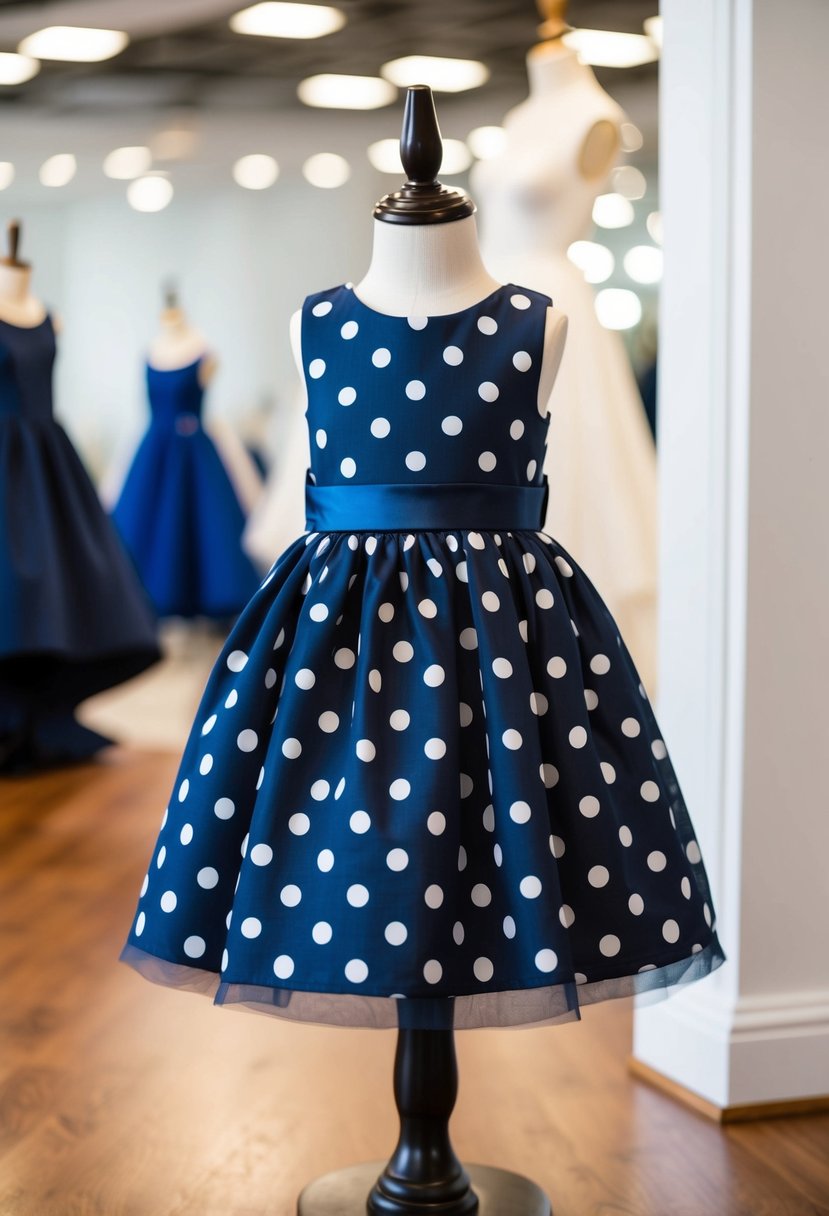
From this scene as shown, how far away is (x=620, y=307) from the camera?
644 cm

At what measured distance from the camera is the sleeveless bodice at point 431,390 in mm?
1452

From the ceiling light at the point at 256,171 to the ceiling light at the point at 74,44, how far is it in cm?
82

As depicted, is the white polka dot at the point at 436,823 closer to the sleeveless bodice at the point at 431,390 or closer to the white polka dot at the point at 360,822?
the white polka dot at the point at 360,822

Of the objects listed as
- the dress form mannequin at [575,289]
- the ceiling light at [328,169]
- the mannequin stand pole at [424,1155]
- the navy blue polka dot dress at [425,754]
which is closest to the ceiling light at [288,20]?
the ceiling light at [328,169]

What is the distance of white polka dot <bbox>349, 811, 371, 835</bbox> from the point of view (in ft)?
4.30

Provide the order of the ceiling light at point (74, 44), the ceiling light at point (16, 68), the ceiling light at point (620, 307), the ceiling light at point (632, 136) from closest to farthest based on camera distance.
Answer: the ceiling light at point (74, 44), the ceiling light at point (16, 68), the ceiling light at point (632, 136), the ceiling light at point (620, 307)

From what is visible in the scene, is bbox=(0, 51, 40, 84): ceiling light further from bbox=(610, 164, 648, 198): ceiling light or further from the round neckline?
the round neckline

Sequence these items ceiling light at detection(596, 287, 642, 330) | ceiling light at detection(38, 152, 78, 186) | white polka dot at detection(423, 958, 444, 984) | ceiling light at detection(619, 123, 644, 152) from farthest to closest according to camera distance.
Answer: ceiling light at detection(596, 287, 642, 330), ceiling light at detection(619, 123, 644, 152), ceiling light at detection(38, 152, 78, 186), white polka dot at detection(423, 958, 444, 984)

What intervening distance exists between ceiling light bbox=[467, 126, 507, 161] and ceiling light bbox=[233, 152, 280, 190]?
0.88 m

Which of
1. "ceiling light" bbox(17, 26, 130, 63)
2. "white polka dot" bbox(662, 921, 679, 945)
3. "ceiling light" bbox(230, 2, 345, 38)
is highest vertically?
"ceiling light" bbox(230, 2, 345, 38)

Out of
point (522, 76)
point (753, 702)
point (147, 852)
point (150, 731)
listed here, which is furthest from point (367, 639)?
point (522, 76)

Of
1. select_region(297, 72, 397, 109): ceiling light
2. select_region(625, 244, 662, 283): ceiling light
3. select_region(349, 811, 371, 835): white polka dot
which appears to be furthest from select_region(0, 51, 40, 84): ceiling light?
select_region(349, 811, 371, 835): white polka dot

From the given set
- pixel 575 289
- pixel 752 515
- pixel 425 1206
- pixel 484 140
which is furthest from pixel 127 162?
pixel 425 1206

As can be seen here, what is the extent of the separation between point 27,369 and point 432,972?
3145 millimetres
